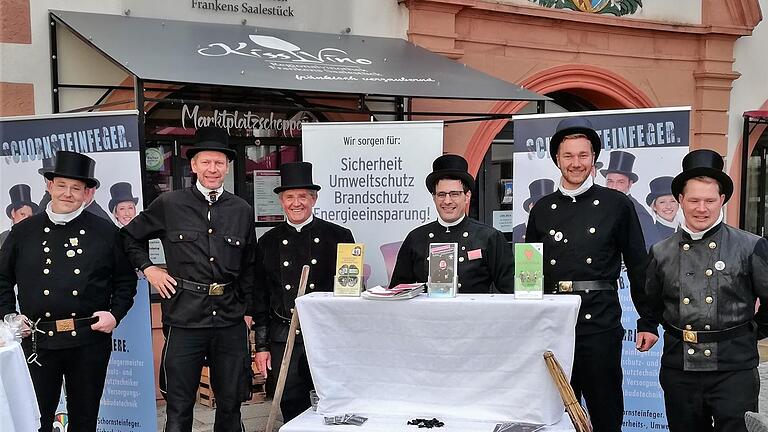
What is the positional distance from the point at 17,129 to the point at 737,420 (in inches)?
173

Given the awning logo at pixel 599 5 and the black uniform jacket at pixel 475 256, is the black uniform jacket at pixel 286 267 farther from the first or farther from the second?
the awning logo at pixel 599 5

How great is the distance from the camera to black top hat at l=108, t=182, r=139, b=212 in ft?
14.9

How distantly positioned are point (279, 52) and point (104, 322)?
9.59ft

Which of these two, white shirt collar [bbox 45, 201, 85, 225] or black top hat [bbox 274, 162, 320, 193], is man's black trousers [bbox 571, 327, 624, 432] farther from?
white shirt collar [bbox 45, 201, 85, 225]

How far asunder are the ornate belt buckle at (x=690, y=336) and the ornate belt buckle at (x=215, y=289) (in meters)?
2.33

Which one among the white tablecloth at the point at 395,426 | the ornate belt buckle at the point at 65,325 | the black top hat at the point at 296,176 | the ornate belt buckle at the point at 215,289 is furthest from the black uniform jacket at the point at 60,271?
the white tablecloth at the point at 395,426

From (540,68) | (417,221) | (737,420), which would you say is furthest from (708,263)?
(540,68)

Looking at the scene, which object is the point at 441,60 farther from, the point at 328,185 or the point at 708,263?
the point at 708,263

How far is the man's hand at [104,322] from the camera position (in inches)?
158

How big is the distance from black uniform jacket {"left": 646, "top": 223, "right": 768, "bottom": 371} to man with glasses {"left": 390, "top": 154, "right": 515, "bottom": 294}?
86cm

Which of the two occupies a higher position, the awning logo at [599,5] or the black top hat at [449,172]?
the awning logo at [599,5]

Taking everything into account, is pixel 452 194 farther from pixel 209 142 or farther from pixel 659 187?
pixel 659 187

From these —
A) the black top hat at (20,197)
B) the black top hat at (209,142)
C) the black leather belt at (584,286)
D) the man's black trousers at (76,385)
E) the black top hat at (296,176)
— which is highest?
the black top hat at (209,142)

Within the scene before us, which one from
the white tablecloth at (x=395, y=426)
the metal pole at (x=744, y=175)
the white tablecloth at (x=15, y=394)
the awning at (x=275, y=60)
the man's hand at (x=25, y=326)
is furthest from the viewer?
the metal pole at (x=744, y=175)
